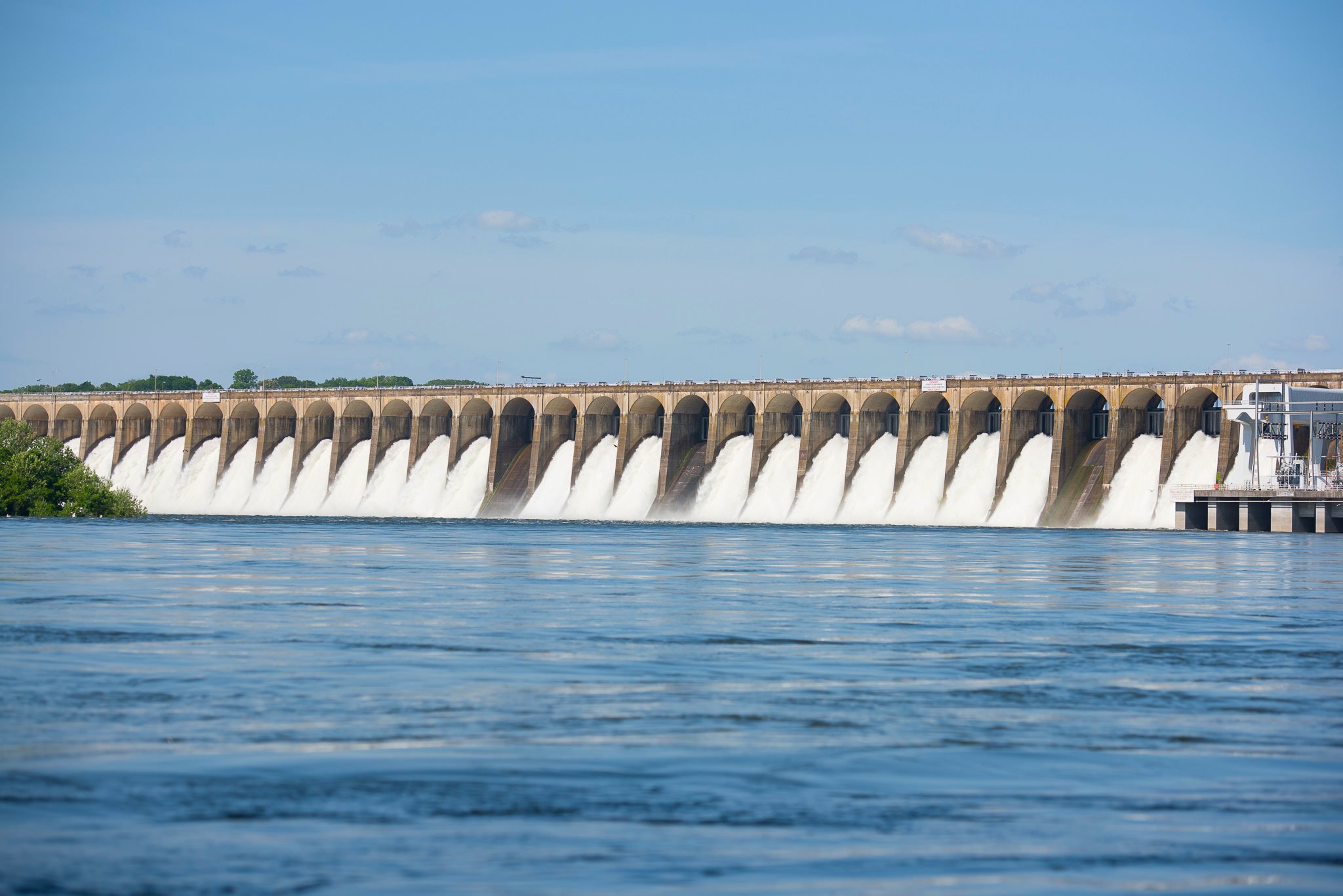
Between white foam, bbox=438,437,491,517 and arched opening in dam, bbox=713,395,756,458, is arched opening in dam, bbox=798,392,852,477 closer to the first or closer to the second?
arched opening in dam, bbox=713,395,756,458

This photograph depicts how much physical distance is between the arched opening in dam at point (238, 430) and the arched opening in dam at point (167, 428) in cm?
550

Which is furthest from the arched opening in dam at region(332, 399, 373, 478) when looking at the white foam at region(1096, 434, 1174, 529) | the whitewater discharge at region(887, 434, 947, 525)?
the white foam at region(1096, 434, 1174, 529)

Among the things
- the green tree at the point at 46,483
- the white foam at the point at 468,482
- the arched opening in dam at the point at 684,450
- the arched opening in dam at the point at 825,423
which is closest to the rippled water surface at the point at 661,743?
the green tree at the point at 46,483

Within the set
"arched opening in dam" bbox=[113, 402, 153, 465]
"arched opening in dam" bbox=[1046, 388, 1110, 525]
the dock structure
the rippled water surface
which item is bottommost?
the rippled water surface

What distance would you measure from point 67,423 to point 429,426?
3813 centimetres

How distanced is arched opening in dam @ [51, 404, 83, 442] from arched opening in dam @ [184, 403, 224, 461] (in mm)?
15167

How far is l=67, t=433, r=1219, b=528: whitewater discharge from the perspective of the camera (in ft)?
288

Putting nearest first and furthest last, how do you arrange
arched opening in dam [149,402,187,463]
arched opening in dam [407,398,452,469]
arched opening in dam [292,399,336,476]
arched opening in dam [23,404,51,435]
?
arched opening in dam [407,398,452,469], arched opening in dam [292,399,336,476], arched opening in dam [149,402,187,463], arched opening in dam [23,404,51,435]

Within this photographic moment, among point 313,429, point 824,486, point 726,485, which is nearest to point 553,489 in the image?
point 726,485

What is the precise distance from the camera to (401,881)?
9.09 m

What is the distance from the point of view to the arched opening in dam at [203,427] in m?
124

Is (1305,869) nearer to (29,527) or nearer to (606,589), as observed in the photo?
(606,589)

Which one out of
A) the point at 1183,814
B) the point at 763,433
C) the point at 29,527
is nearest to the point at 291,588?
the point at 1183,814

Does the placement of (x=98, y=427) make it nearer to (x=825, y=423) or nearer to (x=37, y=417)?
(x=37, y=417)
